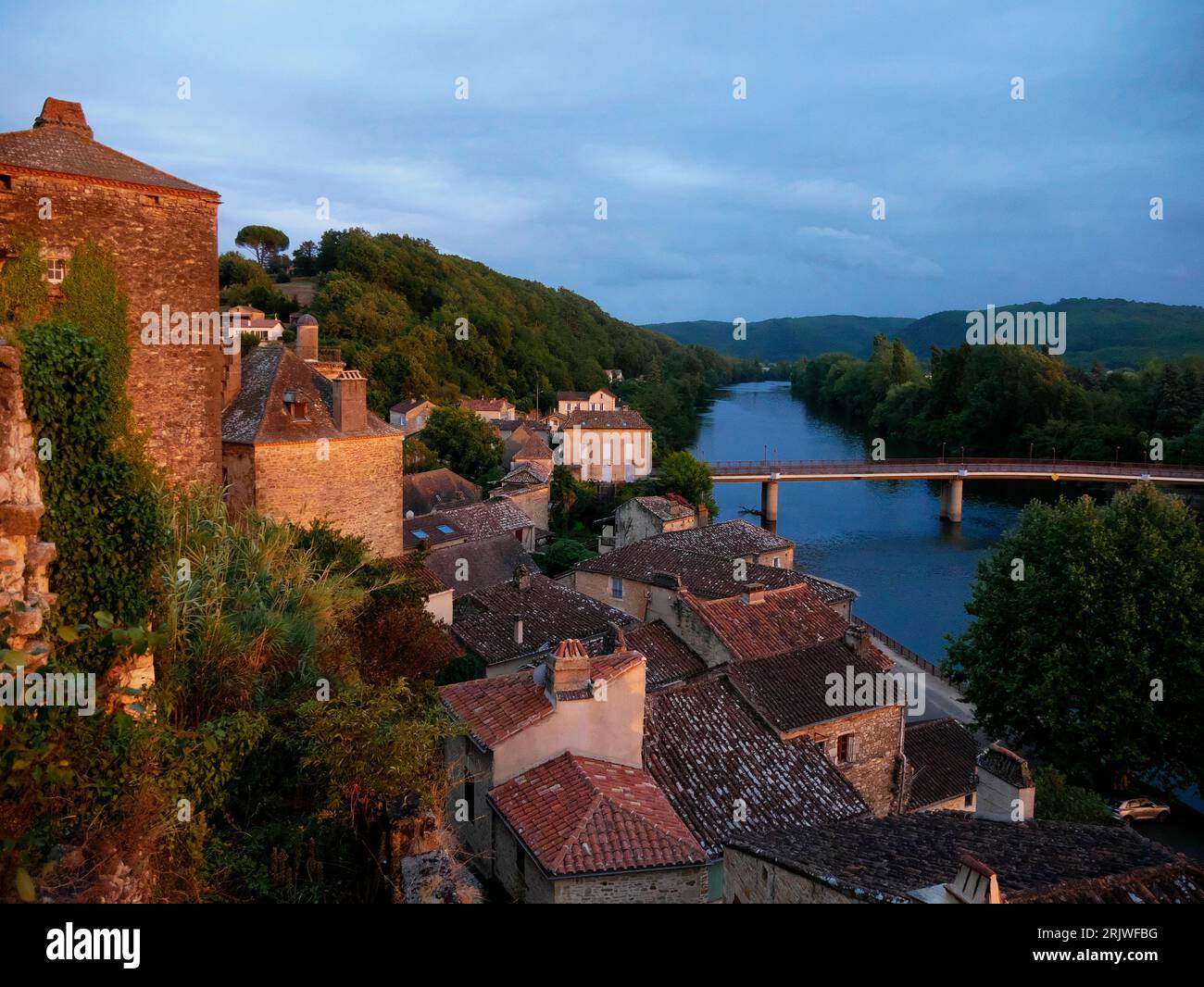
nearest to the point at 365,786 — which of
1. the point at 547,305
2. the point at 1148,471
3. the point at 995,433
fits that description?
the point at 1148,471

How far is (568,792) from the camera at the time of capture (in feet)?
34.9

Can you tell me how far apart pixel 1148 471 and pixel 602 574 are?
48437 millimetres

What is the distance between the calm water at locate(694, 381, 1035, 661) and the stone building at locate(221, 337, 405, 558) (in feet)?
57.3

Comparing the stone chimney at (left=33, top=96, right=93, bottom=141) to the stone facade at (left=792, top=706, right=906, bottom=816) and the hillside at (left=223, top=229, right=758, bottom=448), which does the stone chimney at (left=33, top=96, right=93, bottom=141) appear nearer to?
the stone facade at (left=792, top=706, right=906, bottom=816)

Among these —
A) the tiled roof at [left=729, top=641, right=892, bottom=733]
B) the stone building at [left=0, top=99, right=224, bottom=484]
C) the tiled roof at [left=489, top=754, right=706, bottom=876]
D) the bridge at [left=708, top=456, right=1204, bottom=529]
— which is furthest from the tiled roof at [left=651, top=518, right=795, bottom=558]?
the bridge at [left=708, top=456, right=1204, bottom=529]

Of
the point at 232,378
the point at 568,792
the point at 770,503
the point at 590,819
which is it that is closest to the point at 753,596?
the point at 568,792

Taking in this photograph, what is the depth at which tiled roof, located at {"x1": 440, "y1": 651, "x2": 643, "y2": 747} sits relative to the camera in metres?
11.1

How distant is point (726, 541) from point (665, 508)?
7.00 m

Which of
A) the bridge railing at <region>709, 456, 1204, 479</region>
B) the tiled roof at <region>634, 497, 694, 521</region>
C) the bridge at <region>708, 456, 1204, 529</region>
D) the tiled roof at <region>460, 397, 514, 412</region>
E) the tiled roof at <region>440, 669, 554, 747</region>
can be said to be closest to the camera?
the tiled roof at <region>440, 669, 554, 747</region>

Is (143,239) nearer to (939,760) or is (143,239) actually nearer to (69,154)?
(69,154)

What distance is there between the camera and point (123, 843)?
18.9 feet

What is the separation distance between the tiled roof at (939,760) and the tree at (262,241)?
108619 mm

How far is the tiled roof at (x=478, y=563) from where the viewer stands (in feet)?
96.6
